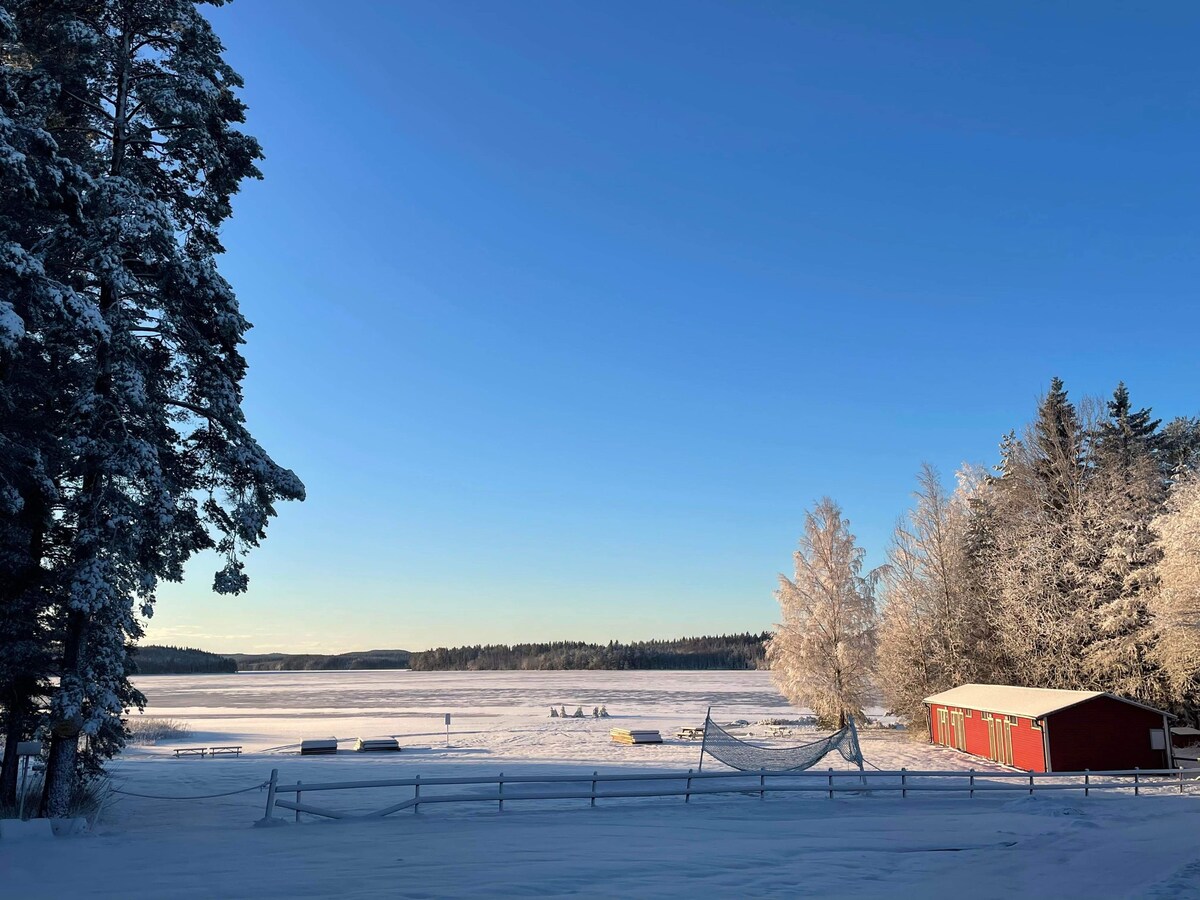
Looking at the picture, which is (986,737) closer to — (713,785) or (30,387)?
(713,785)

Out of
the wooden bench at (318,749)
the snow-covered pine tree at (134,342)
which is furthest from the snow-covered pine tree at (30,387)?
the wooden bench at (318,749)

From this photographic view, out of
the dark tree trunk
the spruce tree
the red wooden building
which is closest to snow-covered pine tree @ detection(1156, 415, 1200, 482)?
the spruce tree

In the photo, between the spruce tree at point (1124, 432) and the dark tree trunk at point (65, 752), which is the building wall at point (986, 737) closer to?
the spruce tree at point (1124, 432)

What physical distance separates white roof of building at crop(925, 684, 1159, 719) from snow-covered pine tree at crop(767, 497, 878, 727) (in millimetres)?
4514

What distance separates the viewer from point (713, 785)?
968 inches

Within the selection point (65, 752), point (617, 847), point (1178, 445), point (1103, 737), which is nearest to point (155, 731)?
point (65, 752)

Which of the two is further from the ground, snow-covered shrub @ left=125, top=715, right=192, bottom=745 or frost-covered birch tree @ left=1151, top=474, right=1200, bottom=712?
frost-covered birch tree @ left=1151, top=474, right=1200, bottom=712

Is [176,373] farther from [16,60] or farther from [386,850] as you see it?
[386,850]

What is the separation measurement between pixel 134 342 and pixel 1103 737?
111 feet

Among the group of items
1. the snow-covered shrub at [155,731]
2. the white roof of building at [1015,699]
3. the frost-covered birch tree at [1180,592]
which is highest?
the frost-covered birch tree at [1180,592]

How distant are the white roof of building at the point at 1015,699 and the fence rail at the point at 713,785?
9.42ft

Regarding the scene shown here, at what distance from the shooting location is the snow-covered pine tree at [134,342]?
17.4 meters

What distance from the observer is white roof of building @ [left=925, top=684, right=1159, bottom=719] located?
105 feet

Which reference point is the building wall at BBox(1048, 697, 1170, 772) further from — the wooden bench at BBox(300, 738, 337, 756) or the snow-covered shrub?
the snow-covered shrub
